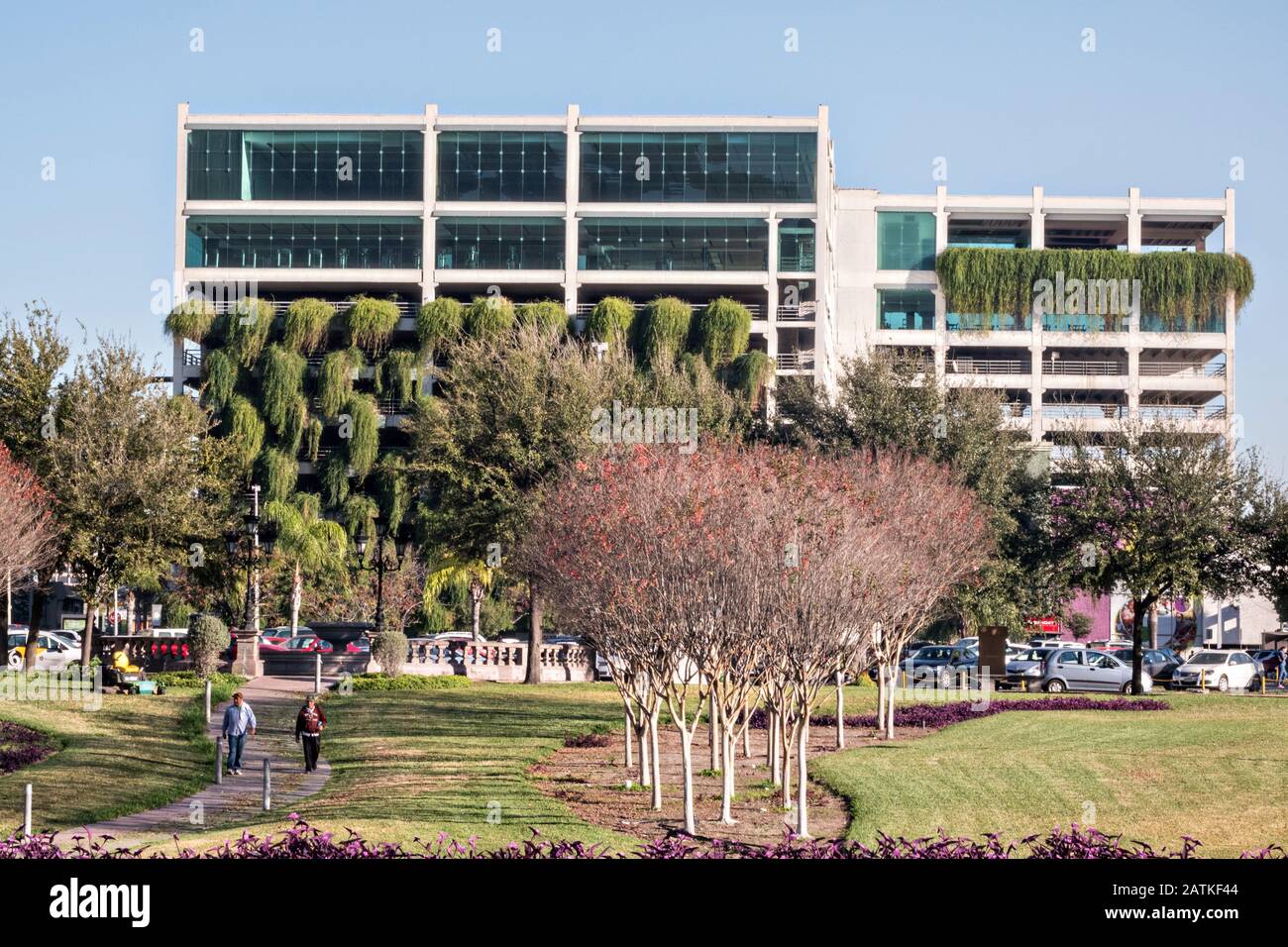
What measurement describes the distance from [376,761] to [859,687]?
2111 centimetres

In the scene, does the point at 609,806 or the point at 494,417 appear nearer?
the point at 609,806

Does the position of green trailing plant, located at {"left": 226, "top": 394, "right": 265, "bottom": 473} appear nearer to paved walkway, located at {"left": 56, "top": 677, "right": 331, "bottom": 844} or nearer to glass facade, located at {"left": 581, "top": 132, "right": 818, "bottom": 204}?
glass facade, located at {"left": 581, "top": 132, "right": 818, "bottom": 204}

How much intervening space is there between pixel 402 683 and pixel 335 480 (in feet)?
130

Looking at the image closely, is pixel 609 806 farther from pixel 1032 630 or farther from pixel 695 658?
pixel 1032 630

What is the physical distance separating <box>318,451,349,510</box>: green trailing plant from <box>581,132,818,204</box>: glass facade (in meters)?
20.2

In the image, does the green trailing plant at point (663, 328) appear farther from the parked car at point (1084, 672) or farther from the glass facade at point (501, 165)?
the parked car at point (1084, 672)

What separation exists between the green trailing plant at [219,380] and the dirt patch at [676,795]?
52782 mm

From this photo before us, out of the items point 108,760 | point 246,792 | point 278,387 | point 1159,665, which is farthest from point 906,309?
point 246,792

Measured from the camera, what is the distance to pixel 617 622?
22.5 meters

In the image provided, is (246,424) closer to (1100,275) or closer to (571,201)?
(571,201)

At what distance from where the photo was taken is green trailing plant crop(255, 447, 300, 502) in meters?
77.4

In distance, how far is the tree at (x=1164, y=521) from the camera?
42344 millimetres

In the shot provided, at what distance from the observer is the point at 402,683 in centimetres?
4156
